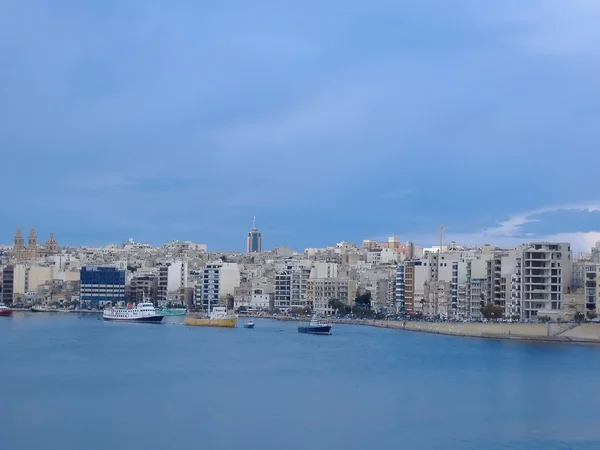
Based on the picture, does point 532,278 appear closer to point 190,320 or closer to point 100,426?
point 190,320

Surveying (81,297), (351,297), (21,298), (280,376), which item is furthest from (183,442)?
(21,298)

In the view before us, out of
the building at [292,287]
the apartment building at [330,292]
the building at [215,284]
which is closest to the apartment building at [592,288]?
the apartment building at [330,292]

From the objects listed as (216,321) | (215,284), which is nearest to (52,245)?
(215,284)

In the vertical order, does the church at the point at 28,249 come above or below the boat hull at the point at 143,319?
above

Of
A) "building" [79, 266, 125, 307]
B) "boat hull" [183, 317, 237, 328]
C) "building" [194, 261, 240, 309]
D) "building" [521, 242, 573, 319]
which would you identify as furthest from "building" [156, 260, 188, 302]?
"building" [521, 242, 573, 319]

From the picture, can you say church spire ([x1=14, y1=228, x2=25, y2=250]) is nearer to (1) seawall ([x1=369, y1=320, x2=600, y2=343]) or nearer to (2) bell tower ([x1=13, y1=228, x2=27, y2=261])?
(2) bell tower ([x1=13, y1=228, x2=27, y2=261])

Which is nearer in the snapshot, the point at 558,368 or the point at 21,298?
the point at 558,368

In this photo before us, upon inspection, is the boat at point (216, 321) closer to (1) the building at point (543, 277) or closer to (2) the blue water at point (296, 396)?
(2) the blue water at point (296, 396)
